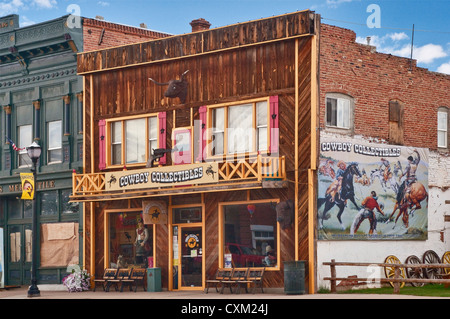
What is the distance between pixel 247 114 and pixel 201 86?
2.15m

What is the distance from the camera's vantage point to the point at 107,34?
37.0 meters

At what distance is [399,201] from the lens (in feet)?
104

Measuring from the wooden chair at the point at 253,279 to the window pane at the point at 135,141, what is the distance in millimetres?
6177

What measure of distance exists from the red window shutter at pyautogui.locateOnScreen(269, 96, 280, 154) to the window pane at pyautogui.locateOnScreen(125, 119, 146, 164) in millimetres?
5560

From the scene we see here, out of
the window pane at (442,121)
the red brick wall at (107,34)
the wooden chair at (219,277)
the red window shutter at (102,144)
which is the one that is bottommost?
the wooden chair at (219,277)

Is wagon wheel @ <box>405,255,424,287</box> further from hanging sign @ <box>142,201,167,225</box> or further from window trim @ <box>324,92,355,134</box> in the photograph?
hanging sign @ <box>142,201,167,225</box>

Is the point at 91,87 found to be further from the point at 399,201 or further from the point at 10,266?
the point at 399,201

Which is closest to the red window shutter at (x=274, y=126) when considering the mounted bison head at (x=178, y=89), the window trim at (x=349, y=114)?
the window trim at (x=349, y=114)

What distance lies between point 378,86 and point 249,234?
6618 mm

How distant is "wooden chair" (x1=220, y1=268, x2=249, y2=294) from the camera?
2944 cm

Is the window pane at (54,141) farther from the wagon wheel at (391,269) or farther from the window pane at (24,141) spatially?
the wagon wheel at (391,269)

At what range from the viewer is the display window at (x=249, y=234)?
29.6m

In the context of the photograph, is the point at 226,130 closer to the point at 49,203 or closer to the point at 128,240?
the point at 128,240

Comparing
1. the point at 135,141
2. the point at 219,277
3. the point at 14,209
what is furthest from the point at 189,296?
the point at 14,209
